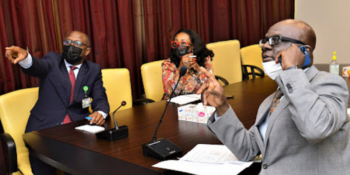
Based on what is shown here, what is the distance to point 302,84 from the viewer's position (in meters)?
1.37

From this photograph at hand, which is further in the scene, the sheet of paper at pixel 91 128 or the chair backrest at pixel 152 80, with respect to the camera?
the chair backrest at pixel 152 80

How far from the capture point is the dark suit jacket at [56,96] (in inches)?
116

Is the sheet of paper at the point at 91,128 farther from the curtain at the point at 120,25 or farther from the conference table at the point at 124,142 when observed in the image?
the curtain at the point at 120,25

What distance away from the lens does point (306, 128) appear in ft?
4.38

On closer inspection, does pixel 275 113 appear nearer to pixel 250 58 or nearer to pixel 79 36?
pixel 79 36

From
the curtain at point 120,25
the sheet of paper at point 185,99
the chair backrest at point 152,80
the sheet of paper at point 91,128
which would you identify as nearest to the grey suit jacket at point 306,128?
the sheet of paper at point 91,128

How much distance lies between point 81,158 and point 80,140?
0.32 meters

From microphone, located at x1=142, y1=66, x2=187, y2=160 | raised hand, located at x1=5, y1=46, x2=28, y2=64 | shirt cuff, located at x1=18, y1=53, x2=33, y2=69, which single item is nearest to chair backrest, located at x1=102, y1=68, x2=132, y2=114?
shirt cuff, located at x1=18, y1=53, x2=33, y2=69

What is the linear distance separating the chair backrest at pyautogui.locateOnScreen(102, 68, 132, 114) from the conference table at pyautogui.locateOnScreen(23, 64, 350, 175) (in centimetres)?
75

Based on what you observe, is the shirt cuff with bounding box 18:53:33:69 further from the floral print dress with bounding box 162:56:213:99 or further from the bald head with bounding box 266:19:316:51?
the bald head with bounding box 266:19:316:51

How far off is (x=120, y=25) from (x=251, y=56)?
2.03 m

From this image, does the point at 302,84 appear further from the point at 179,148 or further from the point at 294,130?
the point at 179,148

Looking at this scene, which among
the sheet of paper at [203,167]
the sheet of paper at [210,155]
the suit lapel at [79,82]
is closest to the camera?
the sheet of paper at [203,167]

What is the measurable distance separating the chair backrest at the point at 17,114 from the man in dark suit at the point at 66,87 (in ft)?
0.25
